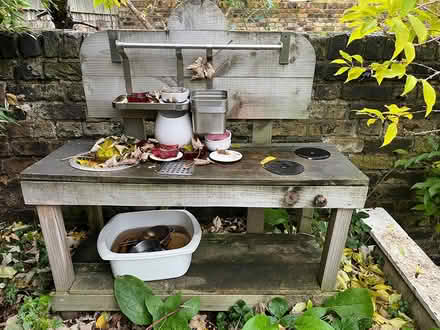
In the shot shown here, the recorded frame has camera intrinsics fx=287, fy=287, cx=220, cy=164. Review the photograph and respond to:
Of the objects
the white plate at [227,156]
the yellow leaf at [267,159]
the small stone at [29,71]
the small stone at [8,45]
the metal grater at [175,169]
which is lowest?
the yellow leaf at [267,159]

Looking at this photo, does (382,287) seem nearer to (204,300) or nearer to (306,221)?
(306,221)

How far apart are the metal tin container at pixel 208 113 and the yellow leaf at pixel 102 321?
1.00 m

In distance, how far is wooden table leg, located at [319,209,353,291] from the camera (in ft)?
4.09

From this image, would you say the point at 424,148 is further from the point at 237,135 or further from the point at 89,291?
the point at 89,291

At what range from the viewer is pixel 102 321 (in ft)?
4.53

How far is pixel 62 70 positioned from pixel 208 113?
0.99m

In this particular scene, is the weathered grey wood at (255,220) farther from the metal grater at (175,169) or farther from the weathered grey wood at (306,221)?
the metal grater at (175,169)

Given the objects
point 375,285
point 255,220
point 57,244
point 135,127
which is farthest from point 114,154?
point 375,285

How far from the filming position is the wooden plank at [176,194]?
1164mm

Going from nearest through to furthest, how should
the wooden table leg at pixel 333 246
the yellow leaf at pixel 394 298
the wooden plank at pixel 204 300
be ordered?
the wooden table leg at pixel 333 246 < the wooden plank at pixel 204 300 < the yellow leaf at pixel 394 298

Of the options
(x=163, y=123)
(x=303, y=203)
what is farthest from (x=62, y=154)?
(x=303, y=203)

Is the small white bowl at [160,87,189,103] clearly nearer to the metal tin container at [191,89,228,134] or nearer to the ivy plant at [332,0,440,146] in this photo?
the metal tin container at [191,89,228,134]

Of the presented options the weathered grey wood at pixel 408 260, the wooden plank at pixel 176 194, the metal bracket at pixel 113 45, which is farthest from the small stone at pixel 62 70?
the weathered grey wood at pixel 408 260

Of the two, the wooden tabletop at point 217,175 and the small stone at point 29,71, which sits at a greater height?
the small stone at point 29,71
